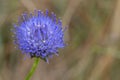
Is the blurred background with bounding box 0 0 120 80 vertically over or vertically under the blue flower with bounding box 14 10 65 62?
over

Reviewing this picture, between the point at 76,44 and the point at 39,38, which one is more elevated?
the point at 76,44

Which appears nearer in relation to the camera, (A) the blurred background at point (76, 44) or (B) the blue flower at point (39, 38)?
(B) the blue flower at point (39, 38)

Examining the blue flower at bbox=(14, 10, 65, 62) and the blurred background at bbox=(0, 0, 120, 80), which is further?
the blurred background at bbox=(0, 0, 120, 80)

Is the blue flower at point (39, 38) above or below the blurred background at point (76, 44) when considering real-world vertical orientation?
below

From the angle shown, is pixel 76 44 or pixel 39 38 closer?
pixel 39 38
